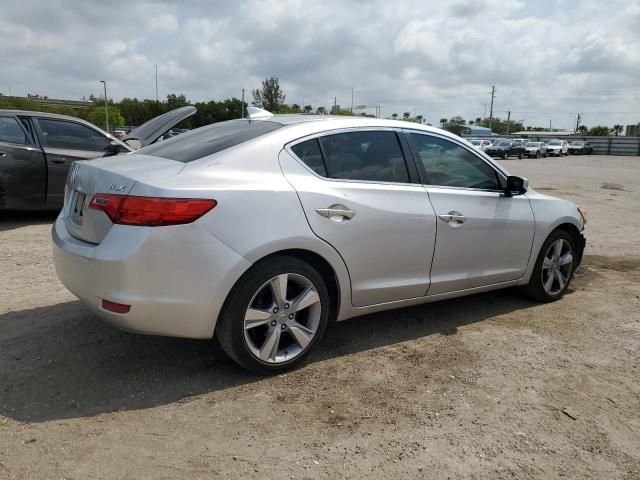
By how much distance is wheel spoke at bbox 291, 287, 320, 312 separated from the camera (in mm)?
3369

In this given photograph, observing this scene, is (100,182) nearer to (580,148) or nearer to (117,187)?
(117,187)

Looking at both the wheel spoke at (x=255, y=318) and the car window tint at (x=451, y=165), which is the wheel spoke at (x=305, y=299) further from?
the car window tint at (x=451, y=165)

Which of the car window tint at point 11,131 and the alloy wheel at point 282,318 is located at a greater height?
the car window tint at point 11,131

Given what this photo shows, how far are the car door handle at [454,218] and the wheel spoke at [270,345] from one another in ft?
4.91

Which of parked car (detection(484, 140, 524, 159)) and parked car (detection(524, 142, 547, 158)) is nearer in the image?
parked car (detection(484, 140, 524, 159))

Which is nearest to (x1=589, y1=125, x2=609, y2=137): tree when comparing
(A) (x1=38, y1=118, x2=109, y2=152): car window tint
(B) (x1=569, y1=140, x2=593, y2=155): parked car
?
(B) (x1=569, y1=140, x2=593, y2=155): parked car

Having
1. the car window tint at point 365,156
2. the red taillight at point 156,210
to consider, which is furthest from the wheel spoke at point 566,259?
the red taillight at point 156,210

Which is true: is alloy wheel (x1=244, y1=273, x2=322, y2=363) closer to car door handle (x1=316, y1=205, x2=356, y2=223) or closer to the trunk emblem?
car door handle (x1=316, y1=205, x2=356, y2=223)

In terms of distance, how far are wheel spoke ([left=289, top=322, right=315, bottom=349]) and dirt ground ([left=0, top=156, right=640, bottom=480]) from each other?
0.67ft

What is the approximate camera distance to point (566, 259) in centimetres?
508

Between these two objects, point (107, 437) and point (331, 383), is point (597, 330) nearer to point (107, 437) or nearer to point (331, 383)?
point (331, 383)

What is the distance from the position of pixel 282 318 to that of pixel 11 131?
6.43 meters

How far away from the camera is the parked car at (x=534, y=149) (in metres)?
46.5

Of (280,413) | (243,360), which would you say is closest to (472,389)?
(280,413)
